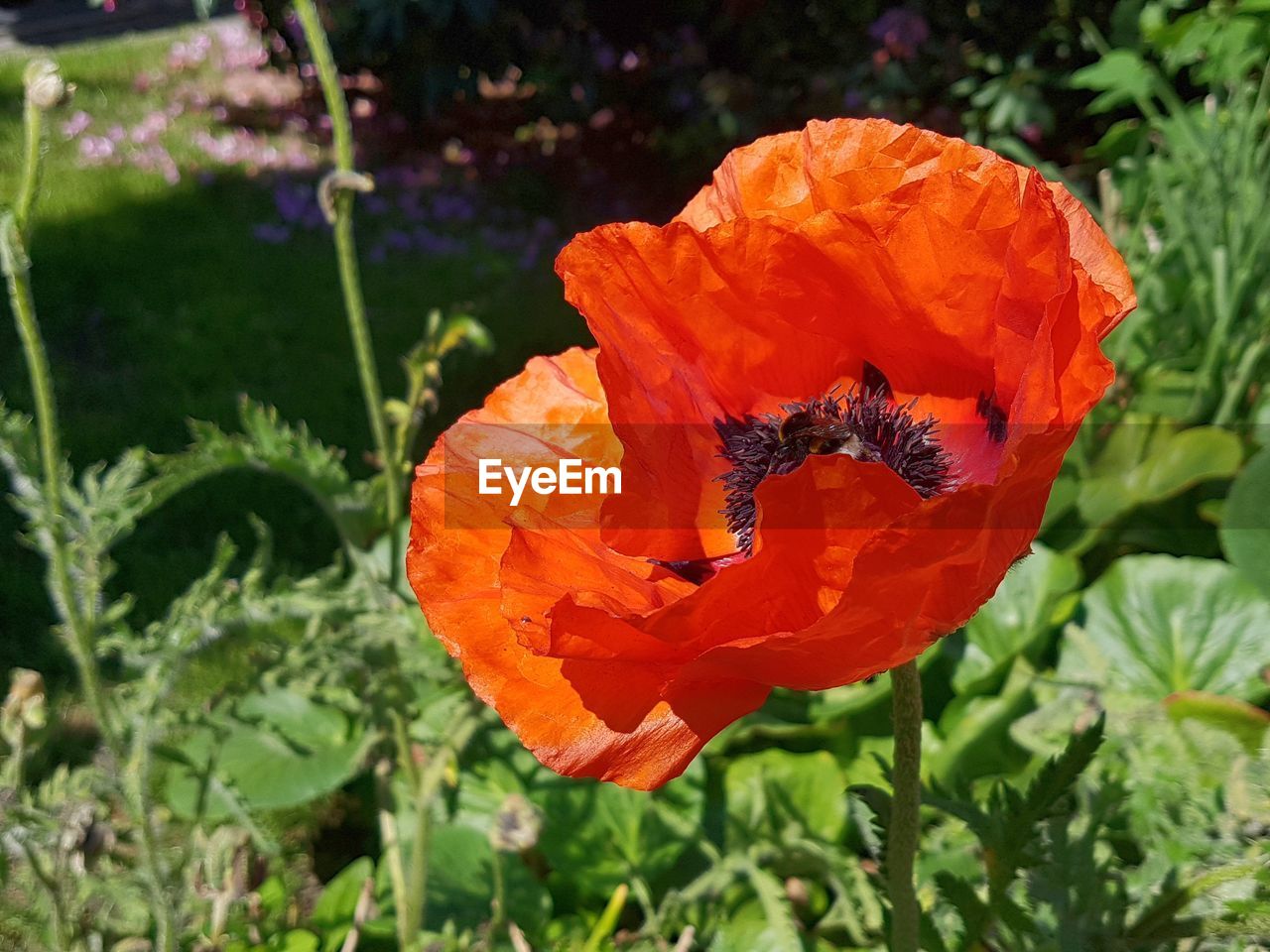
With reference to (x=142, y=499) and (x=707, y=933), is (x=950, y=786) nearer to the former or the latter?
(x=707, y=933)

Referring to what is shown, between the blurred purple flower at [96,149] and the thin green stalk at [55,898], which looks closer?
the thin green stalk at [55,898]

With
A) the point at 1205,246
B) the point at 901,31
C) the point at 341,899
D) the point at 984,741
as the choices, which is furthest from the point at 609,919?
the point at 901,31

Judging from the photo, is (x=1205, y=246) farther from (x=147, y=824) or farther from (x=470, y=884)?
(x=147, y=824)

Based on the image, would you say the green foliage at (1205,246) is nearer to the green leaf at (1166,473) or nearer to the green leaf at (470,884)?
the green leaf at (1166,473)

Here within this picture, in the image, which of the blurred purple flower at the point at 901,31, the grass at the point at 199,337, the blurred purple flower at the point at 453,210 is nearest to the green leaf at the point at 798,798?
the grass at the point at 199,337

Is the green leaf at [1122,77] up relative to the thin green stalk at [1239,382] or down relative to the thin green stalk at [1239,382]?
up

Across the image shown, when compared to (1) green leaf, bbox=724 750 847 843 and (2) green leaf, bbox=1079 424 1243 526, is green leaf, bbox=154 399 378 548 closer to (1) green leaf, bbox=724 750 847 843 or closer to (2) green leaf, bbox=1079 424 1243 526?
(1) green leaf, bbox=724 750 847 843

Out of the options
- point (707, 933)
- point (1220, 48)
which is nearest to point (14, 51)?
point (1220, 48)

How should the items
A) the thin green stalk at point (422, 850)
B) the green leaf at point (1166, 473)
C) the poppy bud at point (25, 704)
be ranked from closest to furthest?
the poppy bud at point (25, 704) → the thin green stalk at point (422, 850) → the green leaf at point (1166, 473)
